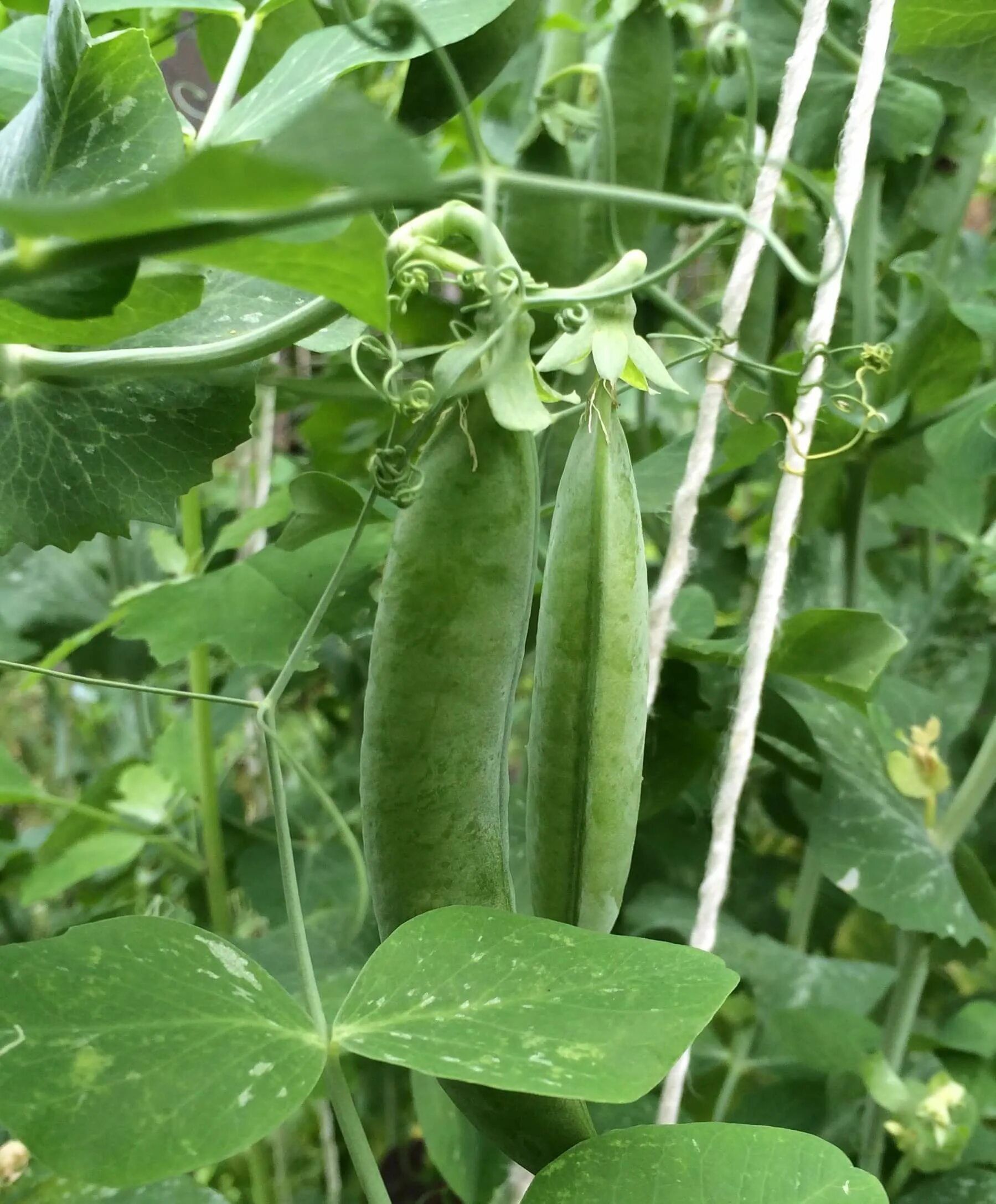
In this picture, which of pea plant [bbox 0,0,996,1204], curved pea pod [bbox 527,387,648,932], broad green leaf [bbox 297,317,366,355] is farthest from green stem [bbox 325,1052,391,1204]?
broad green leaf [bbox 297,317,366,355]

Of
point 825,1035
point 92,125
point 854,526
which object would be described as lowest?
point 825,1035

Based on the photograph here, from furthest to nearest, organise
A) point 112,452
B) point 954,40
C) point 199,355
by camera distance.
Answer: point 954,40 < point 112,452 < point 199,355

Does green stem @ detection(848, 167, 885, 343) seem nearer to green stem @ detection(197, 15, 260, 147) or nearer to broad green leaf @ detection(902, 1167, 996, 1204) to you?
green stem @ detection(197, 15, 260, 147)

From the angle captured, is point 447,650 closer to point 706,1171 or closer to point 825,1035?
point 706,1171

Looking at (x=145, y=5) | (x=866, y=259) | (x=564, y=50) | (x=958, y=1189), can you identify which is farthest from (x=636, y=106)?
(x=958, y=1189)

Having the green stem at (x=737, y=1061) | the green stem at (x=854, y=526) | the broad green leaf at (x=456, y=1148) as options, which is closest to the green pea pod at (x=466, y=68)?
the green stem at (x=854, y=526)

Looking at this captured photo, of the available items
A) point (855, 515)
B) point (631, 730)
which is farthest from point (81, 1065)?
point (855, 515)
